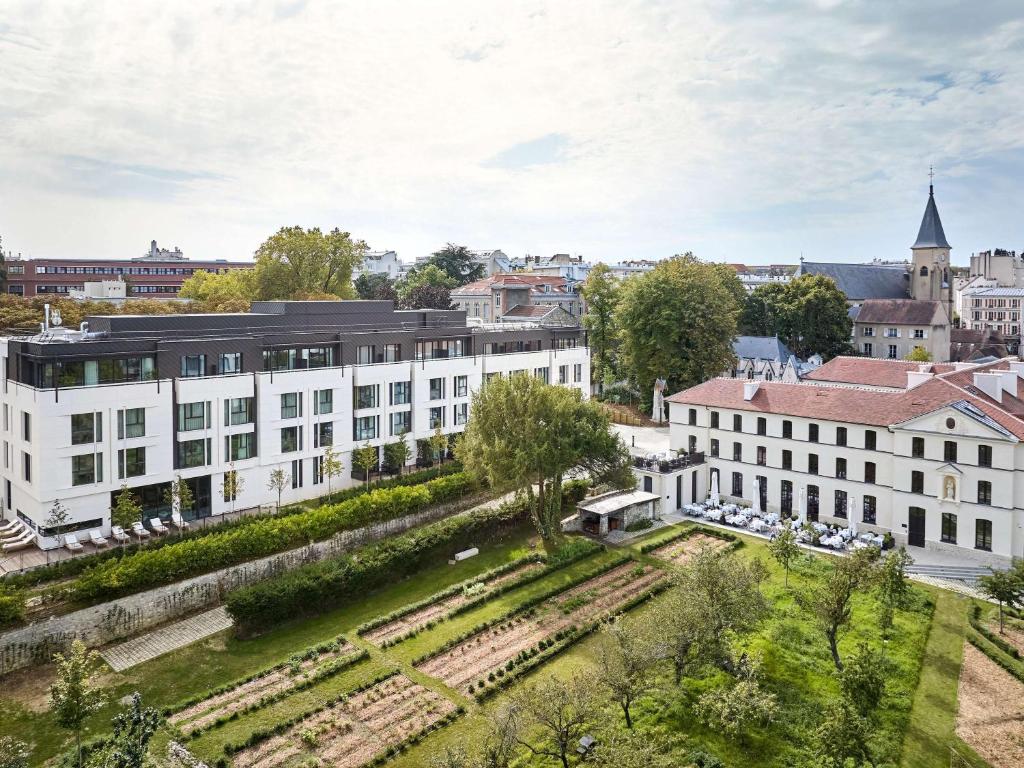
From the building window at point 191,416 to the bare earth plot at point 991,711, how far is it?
35.3 m

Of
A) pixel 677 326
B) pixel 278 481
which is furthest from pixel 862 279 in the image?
pixel 278 481

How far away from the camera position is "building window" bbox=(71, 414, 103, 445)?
113 ft

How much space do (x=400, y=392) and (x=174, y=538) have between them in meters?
17.9

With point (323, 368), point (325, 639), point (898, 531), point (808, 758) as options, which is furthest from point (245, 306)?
point (808, 758)

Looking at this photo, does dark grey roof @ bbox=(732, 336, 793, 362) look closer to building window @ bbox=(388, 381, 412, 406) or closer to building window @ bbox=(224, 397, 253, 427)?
building window @ bbox=(388, 381, 412, 406)

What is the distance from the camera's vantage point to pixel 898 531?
37.2 metres

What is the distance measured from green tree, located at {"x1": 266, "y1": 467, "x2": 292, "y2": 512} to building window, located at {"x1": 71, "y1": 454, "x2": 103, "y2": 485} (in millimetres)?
8378

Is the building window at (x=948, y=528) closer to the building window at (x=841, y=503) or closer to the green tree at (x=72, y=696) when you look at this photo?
the building window at (x=841, y=503)

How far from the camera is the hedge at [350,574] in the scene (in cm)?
2875

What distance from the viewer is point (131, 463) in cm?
3622

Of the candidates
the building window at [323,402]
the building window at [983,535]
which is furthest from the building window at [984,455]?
the building window at [323,402]

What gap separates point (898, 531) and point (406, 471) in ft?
93.4

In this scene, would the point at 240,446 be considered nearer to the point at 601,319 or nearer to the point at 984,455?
the point at 984,455

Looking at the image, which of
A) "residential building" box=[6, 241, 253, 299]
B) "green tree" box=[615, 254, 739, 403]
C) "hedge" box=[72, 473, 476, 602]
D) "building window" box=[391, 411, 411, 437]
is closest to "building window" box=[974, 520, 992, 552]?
"hedge" box=[72, 473, 476, 602]
